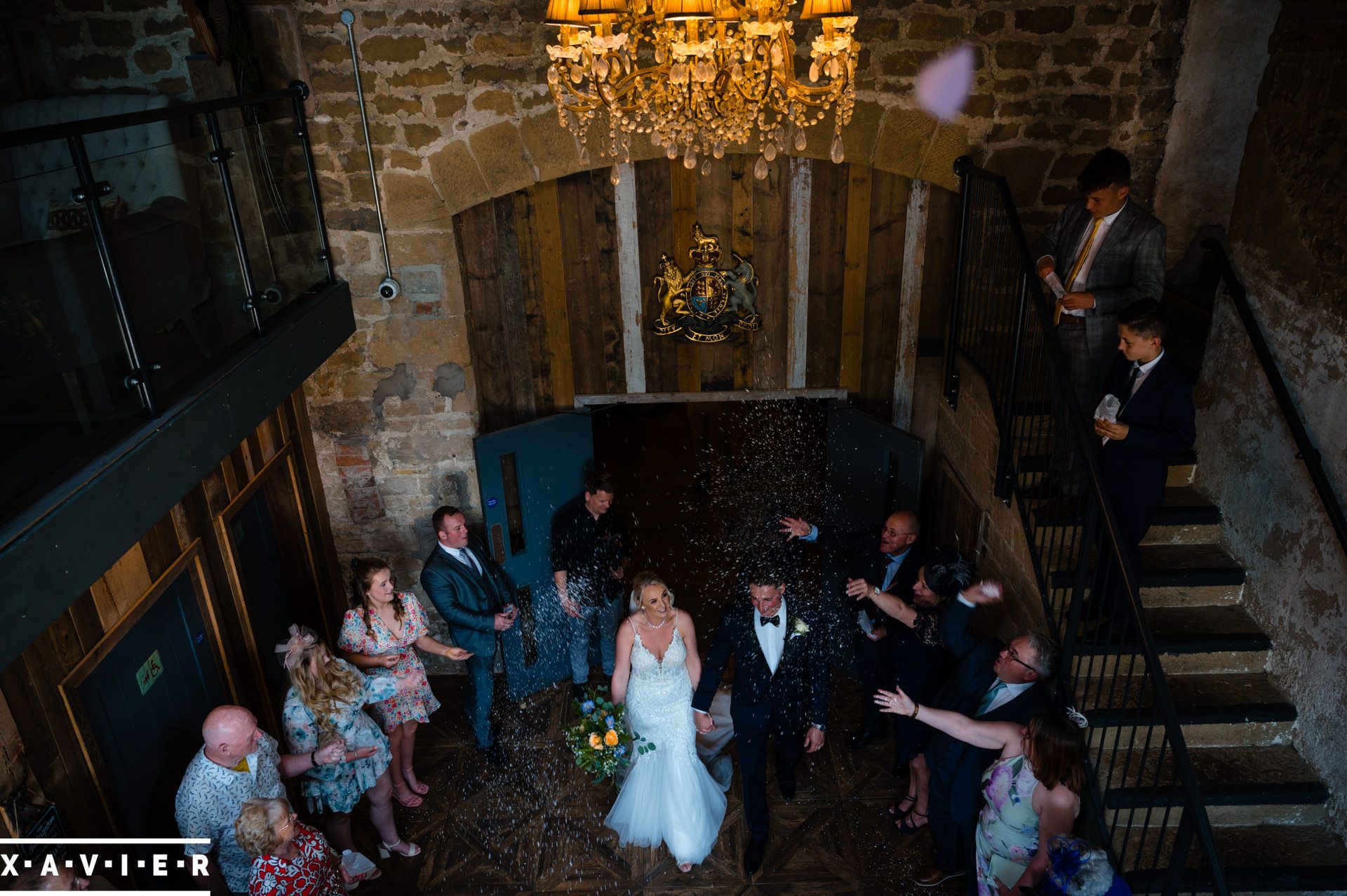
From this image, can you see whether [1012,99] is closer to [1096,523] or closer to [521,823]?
[1096,523]

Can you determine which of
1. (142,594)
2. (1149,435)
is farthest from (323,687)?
(1149,435)

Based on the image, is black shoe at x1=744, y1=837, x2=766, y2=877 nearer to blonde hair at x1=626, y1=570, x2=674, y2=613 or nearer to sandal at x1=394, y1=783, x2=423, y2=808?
blonde hair at x1=626, y1=570, x2=674, y2=613

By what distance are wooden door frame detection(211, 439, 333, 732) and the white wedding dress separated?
214cm

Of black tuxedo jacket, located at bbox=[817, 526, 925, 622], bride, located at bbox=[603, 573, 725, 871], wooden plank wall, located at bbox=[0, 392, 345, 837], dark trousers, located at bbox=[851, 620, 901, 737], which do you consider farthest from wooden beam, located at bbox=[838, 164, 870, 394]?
wooden plank wall, located at bbox=[0, 392, 345, 837]

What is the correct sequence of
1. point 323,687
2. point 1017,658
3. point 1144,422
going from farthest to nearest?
point 323,687
point 1144,422
point 1017,658

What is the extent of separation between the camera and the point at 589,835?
5.06 m

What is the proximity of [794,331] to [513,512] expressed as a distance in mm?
→ 2263

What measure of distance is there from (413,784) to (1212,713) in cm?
429

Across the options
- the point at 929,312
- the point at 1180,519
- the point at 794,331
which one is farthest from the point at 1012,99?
the point at 1180,519

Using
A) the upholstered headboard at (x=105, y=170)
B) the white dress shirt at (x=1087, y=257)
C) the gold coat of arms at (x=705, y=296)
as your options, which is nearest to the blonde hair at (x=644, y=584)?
the gold coat of arms at (x=705, y=296)

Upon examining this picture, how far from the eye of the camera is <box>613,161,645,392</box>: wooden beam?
18.5ft

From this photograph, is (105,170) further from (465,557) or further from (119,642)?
(465,557)

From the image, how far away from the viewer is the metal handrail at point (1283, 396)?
376cm

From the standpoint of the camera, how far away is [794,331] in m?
6.00
